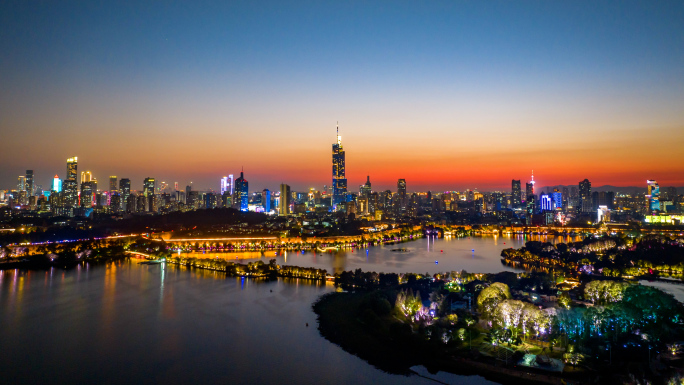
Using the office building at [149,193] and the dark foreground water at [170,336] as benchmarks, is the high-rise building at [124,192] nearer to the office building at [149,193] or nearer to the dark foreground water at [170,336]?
the office building at [149,193]

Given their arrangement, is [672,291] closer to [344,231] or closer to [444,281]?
[444,281]

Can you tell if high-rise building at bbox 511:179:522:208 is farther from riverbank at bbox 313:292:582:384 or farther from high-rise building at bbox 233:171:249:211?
riverbank at bbox 313:292:582:384

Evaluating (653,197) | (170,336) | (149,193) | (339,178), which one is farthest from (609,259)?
(149,193)

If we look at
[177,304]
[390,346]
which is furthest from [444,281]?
[177,304]

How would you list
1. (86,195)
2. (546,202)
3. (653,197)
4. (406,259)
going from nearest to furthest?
(406,259), (653,197), (86,195), (546,202)

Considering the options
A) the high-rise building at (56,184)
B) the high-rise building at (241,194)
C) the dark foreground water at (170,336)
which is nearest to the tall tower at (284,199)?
the high-rise building at (241,194)

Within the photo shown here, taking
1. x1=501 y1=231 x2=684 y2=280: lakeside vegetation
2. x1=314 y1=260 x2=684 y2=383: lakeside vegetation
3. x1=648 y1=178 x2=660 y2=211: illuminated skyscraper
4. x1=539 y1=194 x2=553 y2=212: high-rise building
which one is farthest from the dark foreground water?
x1=539 y1=194 x2=553 y2=212: high-rise building

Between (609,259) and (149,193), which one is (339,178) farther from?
(609,259)
